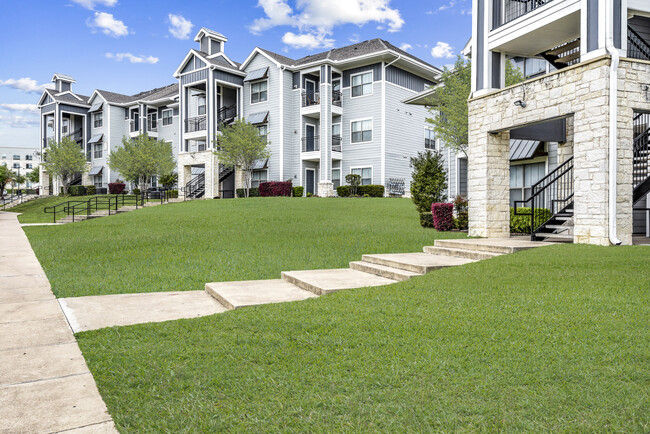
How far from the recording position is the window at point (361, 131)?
1216 inches

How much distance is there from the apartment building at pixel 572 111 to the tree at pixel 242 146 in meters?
19.3

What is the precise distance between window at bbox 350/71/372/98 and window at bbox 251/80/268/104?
6783 millimetres

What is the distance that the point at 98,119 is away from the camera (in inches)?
1886

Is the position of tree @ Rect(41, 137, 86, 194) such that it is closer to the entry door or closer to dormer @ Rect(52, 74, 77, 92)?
dormer @ Rect(52, 74, 77, 92)

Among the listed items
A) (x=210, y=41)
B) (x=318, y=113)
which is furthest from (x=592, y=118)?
(x=210, y=41)

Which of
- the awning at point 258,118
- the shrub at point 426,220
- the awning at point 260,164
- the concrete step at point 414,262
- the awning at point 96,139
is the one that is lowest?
the concrete step at point 414,262

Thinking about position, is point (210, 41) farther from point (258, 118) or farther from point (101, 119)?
point (101, 119)

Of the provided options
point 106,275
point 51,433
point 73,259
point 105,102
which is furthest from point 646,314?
point 105,102

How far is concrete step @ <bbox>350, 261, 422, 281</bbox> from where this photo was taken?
298 inches

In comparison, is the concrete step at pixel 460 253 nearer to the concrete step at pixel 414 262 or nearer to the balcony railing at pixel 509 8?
the concrete step at pixel 414 262

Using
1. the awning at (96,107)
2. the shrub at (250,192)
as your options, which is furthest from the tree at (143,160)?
the awning at (96,107)

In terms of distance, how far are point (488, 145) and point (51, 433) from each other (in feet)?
41.4

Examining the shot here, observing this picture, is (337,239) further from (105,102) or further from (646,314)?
(105,102)

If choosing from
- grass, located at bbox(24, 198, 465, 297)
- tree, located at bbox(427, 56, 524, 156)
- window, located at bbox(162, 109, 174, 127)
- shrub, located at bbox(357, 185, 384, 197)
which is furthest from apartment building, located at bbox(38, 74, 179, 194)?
tree, located at bbox(427, 56, 524, 156)
